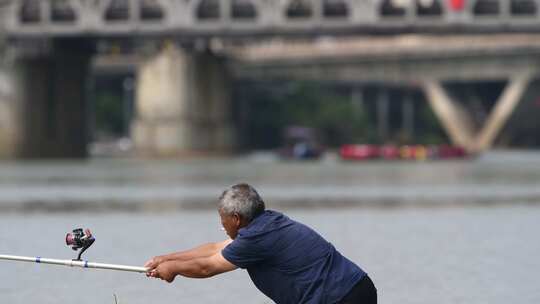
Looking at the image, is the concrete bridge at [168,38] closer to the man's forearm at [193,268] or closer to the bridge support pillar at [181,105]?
the bridge support pillar at [181,105]

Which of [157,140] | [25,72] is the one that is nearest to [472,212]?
[25,72]

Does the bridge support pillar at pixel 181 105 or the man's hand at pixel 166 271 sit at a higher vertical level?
the man's hand at pixel 166 271

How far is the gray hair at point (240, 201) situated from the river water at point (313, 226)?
4.83 m

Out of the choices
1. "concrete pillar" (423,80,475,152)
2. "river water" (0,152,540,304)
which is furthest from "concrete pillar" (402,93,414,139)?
"river water" (0,152,540,304)

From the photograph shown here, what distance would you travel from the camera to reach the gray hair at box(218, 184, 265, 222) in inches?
395

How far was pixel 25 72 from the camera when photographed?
7850 cm

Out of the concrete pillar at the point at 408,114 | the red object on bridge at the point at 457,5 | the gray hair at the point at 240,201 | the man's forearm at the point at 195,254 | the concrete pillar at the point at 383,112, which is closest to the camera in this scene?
the gray hair at the point at 240,201

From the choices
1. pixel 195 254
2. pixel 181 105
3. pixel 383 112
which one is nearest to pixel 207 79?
pixel 181 105

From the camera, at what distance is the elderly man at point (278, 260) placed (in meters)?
10.1

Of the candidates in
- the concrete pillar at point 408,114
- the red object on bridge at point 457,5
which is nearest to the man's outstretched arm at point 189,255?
the red object on bridge at point 457,5

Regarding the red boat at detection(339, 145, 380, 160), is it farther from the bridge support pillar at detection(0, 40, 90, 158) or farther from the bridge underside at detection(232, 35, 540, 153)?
the bridge support pillar at detection(0, 40, 90, 158)

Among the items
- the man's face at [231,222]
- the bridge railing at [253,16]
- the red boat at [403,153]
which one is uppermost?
the man's face at [231,222]

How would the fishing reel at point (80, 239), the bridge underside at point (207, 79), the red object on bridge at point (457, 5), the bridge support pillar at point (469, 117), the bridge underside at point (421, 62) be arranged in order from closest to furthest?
the fishing reel at point (80, 239), the red object on bridge at point (457, 5), the bridge underside at point (207, 79), the bridge underside at point (421, 62), the bridge support pillar at point (469, 117)

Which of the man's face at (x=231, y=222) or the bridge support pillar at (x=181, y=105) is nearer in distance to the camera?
the man's face at (x=231, y=222)
